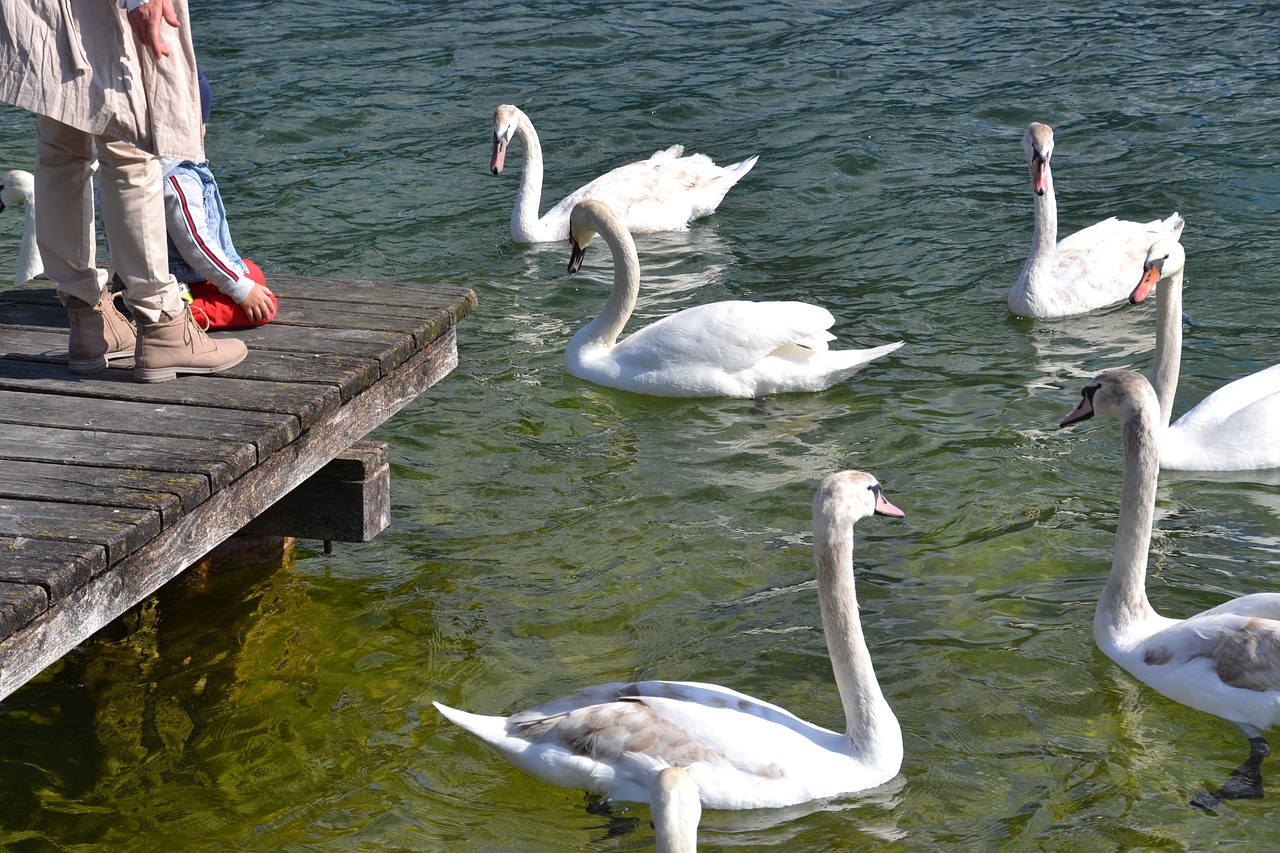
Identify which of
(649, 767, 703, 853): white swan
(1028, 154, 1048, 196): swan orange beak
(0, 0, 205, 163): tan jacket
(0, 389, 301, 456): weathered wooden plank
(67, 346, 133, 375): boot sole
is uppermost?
(0, 0, 205, 163): tan jacket

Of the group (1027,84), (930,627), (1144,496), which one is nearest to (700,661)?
(930,627)

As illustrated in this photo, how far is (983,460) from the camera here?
7.30 metres

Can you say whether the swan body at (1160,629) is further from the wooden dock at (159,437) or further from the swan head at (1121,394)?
the wooden dock at (159,437)

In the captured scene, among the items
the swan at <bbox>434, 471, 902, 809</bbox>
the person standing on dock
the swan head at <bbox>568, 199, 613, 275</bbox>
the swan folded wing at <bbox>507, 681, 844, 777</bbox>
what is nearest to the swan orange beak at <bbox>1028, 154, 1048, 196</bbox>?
the swan head at <bbox>568, 199, 613, 275</bbox>

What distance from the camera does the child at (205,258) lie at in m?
5.69

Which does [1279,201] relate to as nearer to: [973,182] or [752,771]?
[973,182]

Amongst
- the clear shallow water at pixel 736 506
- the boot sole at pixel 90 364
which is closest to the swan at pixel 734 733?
the clear shallow water at pixel 736 506

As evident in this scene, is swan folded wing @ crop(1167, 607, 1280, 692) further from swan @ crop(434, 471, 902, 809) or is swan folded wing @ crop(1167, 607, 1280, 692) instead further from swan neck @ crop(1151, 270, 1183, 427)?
swan neck @ crop(1151, 270, 1183, 427)

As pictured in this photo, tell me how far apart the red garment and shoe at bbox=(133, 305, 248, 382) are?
400mm

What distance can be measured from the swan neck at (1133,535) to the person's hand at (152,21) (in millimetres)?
3651

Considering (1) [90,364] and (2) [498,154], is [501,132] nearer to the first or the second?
(2) [498,154]

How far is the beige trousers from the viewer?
4.82 meters

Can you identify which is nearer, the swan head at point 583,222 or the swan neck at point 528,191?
the swan head at point 583,222

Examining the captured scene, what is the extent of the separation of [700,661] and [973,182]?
7.34m
